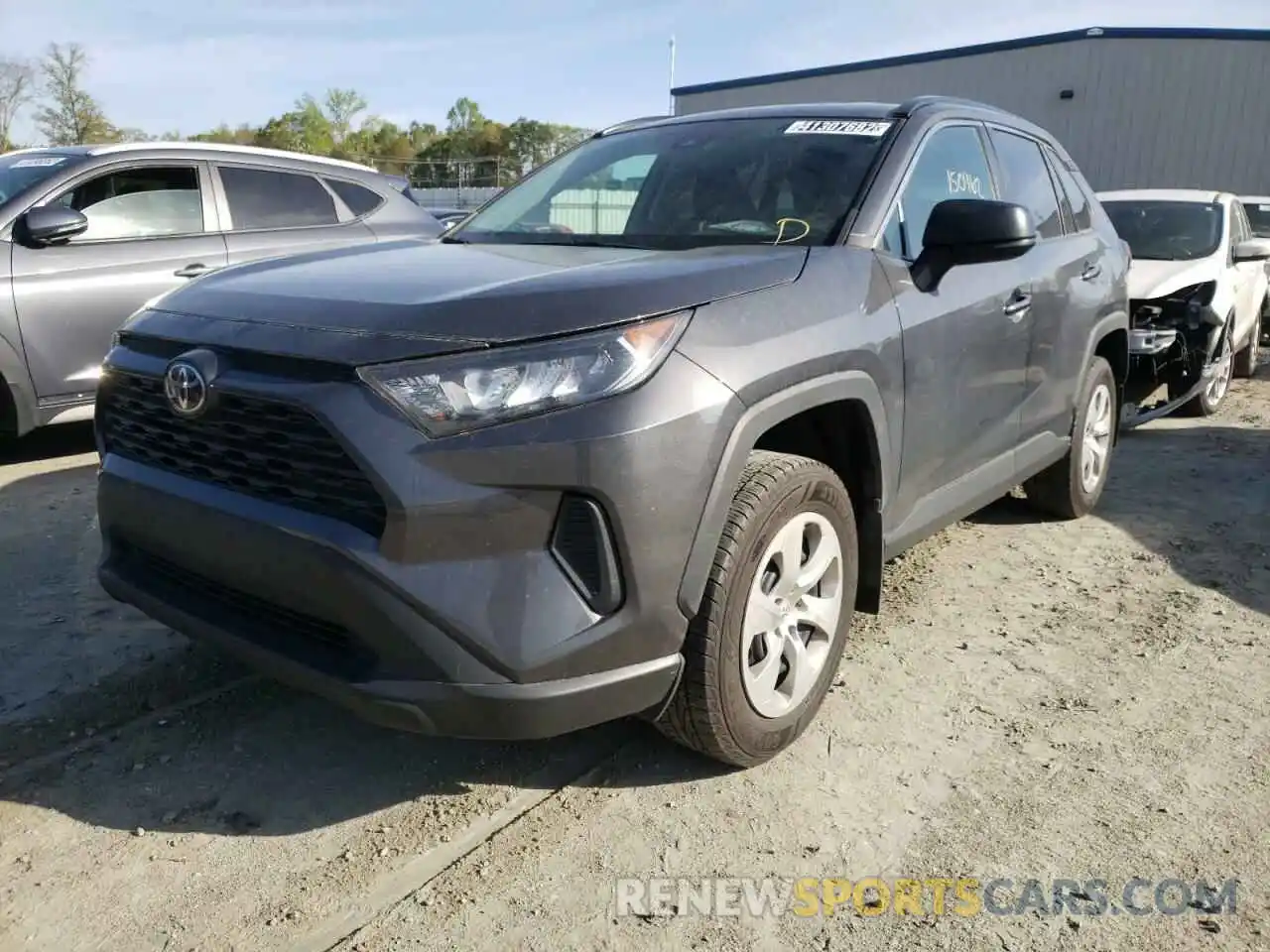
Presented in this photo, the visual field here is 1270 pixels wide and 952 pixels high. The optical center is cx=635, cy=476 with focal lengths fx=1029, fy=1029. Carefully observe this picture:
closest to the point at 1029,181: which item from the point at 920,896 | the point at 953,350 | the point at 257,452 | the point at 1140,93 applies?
the point at 953,350

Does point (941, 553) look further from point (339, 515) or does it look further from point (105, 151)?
point (105, 151)

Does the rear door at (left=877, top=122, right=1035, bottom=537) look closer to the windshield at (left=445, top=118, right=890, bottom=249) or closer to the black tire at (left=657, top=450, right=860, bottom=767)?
the windshield at (left=445, top=118, right=890, bottom=249)

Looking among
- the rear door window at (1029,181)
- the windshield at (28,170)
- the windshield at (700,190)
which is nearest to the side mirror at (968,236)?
the windshield at (700,190)

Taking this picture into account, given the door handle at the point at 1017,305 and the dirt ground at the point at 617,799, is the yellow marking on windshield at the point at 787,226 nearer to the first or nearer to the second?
the door handle at the point at 1017,305

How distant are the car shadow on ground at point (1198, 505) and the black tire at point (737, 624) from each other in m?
2.35

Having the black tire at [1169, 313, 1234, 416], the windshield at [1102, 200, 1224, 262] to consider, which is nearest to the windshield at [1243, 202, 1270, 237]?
the windshield at [1102, 200, 1224, 262]

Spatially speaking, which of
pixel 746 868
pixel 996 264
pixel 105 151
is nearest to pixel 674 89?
pixel 105 151

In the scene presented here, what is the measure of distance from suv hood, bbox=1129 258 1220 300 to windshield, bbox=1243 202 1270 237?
466 centimetres

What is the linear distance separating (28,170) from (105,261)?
2.42 ft

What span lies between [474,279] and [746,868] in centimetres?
154

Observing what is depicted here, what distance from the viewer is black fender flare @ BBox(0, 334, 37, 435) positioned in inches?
205

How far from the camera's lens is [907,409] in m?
3.04

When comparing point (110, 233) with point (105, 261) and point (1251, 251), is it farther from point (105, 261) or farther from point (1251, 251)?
point (1251, 251)

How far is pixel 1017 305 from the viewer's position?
145 inches
